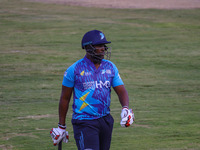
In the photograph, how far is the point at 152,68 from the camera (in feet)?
59.2

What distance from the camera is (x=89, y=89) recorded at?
18.2ft

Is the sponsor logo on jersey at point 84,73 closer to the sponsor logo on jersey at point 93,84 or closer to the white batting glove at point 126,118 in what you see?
the sponsor logo on jersey at point 93,84

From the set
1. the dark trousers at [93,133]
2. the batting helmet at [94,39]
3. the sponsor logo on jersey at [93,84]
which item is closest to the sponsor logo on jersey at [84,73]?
the sponsor logo on jersey at [93,84]

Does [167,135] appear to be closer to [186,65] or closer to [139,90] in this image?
[139,90]

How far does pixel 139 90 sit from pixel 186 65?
4.74m

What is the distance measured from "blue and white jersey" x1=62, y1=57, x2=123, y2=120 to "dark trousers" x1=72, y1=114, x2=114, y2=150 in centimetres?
6

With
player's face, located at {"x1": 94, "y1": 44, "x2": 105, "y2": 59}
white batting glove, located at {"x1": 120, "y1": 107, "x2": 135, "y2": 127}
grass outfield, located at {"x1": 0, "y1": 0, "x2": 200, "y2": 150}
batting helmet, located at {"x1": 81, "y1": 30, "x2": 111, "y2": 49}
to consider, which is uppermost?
batting helmet, located at {"x1": 81, "y1": 30, "x2": 111, "y2": 49}

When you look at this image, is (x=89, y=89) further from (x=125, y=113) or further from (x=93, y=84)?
(x=125, y=113)

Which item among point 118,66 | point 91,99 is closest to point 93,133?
point 91,99

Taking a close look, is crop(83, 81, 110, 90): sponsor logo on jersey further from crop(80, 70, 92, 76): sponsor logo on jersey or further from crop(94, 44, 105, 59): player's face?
crop(94, 44, 105, 59): player's face

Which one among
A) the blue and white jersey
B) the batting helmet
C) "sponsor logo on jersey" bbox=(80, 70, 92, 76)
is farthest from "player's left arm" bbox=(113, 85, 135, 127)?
the batting helmet

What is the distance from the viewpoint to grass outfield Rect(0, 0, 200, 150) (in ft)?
31.9

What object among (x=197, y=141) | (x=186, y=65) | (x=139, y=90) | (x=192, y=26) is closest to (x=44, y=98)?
(x=139, y=90)

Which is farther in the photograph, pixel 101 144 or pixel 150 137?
pixel 150 137
